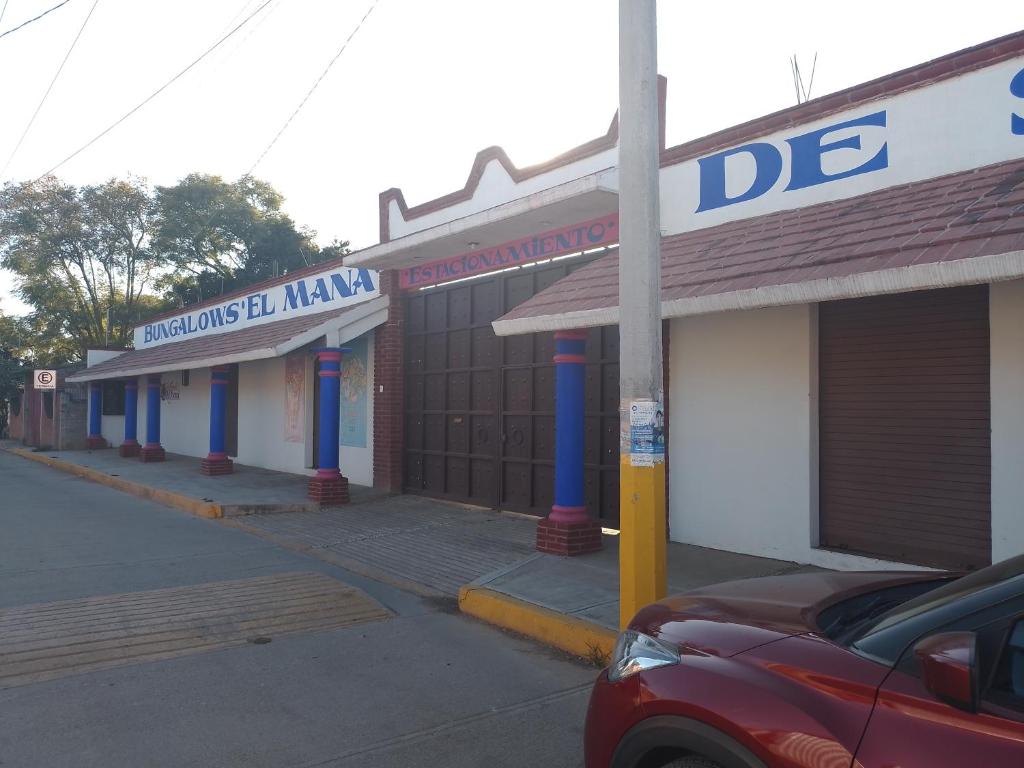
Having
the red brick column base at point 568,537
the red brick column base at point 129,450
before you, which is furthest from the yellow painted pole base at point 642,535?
the red brick column base at point 129,450

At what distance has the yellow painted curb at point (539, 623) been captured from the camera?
5.74 metres

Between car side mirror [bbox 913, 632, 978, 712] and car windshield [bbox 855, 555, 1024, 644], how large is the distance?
0.30 metres

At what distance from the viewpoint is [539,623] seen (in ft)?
20.6

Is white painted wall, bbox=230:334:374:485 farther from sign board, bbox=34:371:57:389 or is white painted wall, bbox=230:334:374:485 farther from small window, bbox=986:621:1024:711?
small window, bbox=986:621:1024:711

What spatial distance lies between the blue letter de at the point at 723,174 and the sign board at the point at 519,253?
4.12 ft

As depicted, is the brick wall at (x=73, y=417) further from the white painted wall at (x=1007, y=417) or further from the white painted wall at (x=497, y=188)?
the white painted wall at (x=1007, y=417)

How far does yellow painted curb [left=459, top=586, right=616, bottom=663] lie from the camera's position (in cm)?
574

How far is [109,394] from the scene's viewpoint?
26516mm

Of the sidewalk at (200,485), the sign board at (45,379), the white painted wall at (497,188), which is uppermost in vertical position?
the white painted wall at (497,188)

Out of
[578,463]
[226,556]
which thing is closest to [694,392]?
[578,463]

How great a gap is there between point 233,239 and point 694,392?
102 feet

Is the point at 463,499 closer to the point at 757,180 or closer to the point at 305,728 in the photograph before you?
the point at 757,180

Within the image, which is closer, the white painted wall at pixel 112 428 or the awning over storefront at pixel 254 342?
the awning over storefront at pixel 254 342

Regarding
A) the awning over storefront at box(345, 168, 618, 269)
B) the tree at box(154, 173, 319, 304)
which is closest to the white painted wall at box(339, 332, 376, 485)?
the awning over storefront at box(345, 168, 618, 269)
